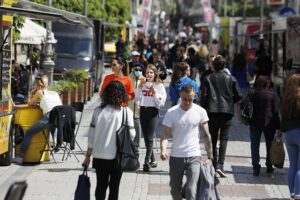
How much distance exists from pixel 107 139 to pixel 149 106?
188 inches

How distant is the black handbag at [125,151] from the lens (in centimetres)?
1015

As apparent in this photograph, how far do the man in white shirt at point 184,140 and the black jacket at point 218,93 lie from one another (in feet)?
11.5

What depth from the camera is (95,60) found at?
1282 inches

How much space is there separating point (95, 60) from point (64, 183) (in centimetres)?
1900

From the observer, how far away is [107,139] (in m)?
10.2

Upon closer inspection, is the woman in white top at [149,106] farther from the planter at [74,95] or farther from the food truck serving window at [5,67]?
the planter at [74,95]

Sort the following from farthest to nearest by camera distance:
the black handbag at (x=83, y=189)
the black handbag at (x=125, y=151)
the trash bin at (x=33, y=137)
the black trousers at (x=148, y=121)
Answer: the trash bin at (x=33, y=137), the black trousers at (x=148, y=121), the black handbag at (x=125, y=151), the black handbag at (x=83, y=189)

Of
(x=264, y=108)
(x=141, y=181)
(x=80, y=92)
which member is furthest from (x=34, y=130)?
(x=80, y=92)

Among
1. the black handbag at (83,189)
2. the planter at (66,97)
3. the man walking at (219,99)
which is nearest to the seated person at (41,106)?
the man walking at (219,99)

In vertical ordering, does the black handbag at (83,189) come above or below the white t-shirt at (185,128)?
below

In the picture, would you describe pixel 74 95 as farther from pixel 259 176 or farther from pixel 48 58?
pixel 259 176

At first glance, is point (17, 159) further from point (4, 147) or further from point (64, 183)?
point (64, 183)

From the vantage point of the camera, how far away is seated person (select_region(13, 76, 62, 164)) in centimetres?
1562

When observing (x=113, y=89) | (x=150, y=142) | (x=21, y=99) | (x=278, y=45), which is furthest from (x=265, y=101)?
(x=278, y=45)
